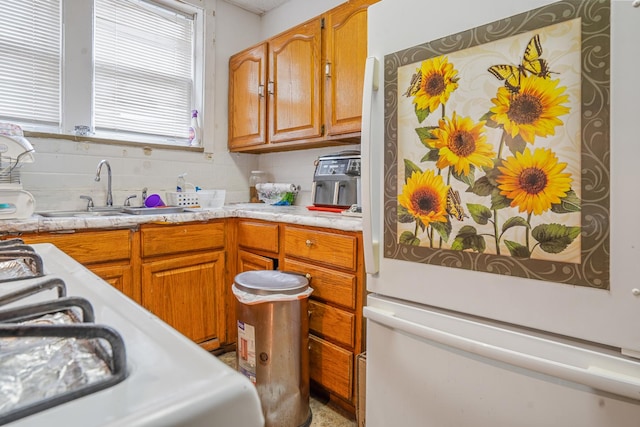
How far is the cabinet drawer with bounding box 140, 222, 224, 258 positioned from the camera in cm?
186

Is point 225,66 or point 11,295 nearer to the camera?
point 11,295

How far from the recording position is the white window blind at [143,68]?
234 cm

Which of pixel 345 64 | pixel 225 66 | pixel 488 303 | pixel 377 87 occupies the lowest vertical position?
pixel 488 303

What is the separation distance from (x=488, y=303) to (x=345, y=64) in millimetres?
1518

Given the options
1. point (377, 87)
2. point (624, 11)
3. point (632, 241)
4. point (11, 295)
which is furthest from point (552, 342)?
point (11, 295)

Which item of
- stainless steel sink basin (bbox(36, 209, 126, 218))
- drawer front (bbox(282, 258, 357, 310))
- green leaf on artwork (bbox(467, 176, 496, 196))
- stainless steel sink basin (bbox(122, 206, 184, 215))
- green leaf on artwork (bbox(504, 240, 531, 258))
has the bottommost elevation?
drawer front (bbox(282, 258, 357, 310))

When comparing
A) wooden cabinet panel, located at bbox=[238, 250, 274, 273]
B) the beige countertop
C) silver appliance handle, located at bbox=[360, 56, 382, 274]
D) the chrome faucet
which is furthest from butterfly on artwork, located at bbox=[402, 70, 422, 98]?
the chrome faucet

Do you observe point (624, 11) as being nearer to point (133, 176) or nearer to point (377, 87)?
point (377, 87)

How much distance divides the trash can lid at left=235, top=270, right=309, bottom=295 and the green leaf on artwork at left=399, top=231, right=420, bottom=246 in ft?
2.03

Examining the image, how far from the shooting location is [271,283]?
1587mm

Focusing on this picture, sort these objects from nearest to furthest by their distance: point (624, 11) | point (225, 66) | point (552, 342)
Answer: point (624, 11) → point (552, 342) → point (225, 66)

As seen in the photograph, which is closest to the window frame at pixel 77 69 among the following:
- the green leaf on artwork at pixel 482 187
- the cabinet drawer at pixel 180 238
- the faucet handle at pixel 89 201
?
the faucet handle at pixel 89 201

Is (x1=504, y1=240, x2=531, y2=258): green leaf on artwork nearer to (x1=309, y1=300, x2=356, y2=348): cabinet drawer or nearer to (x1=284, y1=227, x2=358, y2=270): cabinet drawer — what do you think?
(x1=284, y1=227, x2=358, y2=270): cabinet drawer

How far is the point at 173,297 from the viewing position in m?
1.96
